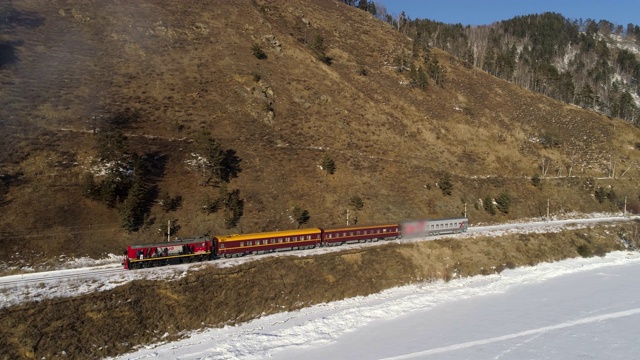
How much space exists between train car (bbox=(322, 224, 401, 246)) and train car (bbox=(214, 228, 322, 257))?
1.32 metres

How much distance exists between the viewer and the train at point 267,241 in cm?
3444

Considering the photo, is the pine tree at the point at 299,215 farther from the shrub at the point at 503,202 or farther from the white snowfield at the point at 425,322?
the shrub at the point at 503,202

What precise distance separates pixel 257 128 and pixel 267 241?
28043 mm

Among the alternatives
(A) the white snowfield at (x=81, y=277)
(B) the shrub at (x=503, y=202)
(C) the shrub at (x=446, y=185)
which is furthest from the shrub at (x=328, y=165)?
(B) the shrub at (x=503, y=202)

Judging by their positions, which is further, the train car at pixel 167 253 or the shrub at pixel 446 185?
the shrub at pixel 446 185

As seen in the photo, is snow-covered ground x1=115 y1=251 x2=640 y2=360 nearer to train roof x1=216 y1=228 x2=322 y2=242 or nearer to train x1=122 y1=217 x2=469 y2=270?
train x1=122 y1=217 x2=469 y2=270

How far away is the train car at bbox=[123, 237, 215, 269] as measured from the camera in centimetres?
3353

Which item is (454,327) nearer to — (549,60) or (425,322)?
(425,322)

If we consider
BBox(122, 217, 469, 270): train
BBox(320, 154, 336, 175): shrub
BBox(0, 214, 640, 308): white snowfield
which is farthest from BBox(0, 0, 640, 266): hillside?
BBox(122, 217, 469, 270): train

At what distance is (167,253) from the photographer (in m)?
35.2

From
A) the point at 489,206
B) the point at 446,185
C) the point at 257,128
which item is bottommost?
the point at 489,206

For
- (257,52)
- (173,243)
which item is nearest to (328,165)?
(173,243)

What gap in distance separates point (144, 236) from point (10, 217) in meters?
12.2

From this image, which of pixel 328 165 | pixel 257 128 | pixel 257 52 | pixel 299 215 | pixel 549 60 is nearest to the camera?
pixel 299 215
